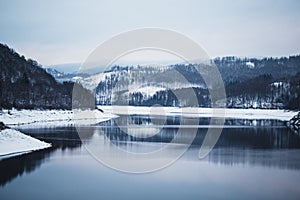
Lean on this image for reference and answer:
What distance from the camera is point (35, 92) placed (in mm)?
48594

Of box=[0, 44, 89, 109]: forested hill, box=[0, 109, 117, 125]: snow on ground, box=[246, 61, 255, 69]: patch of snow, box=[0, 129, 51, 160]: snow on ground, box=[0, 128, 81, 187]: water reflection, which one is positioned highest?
Result: box=[246, 61, 255, 69]: patch of snow

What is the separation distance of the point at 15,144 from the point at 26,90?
101ft

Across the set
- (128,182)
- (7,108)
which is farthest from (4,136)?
(7,108)

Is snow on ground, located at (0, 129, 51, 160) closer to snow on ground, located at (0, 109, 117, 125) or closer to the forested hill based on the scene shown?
snow on ground, located at (0, 109, 117, 125)

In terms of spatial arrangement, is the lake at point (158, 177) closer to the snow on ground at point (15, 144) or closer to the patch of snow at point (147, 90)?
the snow on ground at point (15, 144)

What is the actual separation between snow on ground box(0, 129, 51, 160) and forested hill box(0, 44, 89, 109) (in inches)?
753

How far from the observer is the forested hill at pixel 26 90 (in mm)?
41737

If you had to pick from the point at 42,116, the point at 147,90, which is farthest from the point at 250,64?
the point at 42,116

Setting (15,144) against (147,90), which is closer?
(15,144)

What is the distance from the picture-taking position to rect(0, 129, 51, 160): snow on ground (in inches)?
634

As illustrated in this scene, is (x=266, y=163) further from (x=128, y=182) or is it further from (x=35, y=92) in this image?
(x=35, y=92)

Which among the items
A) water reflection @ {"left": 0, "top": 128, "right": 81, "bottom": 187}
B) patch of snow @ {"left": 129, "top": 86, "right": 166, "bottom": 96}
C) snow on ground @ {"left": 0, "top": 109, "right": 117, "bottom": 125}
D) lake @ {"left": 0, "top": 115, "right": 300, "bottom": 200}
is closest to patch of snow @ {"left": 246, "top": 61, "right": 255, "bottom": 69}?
patch of snow @ {"left": 129, "top": 86, "right": 166, "bottom": 96}

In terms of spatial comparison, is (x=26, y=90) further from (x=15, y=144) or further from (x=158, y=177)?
(x=158, y=177)

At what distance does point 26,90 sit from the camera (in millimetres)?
46312
